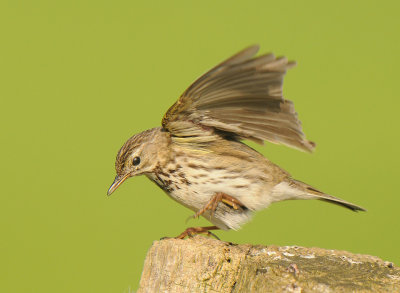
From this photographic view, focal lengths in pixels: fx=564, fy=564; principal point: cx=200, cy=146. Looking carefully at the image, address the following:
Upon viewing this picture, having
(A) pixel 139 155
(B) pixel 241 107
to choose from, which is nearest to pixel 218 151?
(B) pixel 241 107

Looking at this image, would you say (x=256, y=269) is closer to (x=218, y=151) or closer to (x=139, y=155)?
(x=218, y=151)

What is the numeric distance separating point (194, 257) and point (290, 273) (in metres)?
0.67

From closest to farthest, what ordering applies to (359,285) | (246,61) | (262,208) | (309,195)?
(359,285)
(246,61)
(262,208)
(309,195)

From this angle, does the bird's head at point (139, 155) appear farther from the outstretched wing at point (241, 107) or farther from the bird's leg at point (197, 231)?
the bird's leg at point (197, 231)

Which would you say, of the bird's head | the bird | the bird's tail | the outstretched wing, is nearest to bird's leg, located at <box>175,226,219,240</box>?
the bird

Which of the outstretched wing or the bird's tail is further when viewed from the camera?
the bird's tail

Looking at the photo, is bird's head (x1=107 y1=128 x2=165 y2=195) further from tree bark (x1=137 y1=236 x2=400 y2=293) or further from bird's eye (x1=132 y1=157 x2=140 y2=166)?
tree bark (x1=137 y1=236 x2=400 y2=293)

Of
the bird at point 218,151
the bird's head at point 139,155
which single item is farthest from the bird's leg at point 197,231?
the bird's head at point 139,155

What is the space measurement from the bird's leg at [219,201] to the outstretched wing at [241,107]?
0.51 m

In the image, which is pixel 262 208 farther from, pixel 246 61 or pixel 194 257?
pixel 194 257

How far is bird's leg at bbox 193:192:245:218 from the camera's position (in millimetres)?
4652

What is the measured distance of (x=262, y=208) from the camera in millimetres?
4977

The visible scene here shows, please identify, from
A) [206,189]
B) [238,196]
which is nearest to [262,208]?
[238,196]

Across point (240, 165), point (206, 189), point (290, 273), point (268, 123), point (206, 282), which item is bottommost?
point (206, 282)
